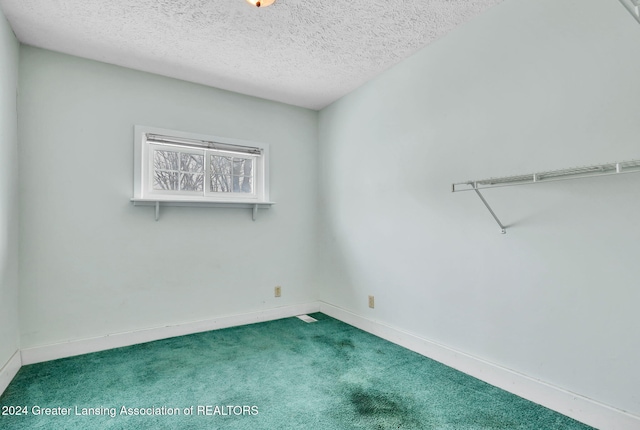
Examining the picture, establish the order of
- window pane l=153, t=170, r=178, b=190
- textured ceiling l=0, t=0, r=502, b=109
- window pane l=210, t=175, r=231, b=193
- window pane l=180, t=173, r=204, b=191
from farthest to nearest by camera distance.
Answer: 1. window pane l=210, t=175, r=231, b=193
2. window pane l=180, t=173, r=204, b=191
3. window pane l=153, t=170, r=178, b=190
4. textured ceiling l=0, t=0, r=502, b=109

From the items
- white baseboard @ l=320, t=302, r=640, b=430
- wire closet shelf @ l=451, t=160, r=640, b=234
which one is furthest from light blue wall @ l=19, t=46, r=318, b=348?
wire closet shelf @ l=451, t=160, r=640, b=234

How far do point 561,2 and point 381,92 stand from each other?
4.58 ft

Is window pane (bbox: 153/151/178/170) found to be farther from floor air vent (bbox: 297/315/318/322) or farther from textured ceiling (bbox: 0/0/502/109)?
floor air vent (bbox: 297/315/318/322)

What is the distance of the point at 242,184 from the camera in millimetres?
3441

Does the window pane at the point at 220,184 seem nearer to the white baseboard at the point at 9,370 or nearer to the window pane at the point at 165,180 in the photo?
the window pane at the point at 165,180

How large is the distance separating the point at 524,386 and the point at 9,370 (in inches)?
123

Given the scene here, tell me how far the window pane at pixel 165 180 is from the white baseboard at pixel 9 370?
1.51m

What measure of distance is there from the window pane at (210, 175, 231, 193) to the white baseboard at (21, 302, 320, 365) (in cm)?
124

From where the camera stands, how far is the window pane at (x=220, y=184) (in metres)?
3.27

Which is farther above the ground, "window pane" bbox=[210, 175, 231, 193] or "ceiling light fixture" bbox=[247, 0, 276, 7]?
"ceiling light fixture" bbox=[247, 0, 276, 7]

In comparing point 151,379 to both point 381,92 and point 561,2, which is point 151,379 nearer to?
point 381,92

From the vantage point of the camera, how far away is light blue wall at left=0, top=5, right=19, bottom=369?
2.04 metres

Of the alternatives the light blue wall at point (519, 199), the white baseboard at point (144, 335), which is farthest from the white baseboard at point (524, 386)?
the white baseboard at point (144, 335)

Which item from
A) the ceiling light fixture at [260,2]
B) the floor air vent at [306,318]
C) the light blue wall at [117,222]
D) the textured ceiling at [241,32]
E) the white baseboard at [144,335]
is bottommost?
the floor air vent at [306,318]
